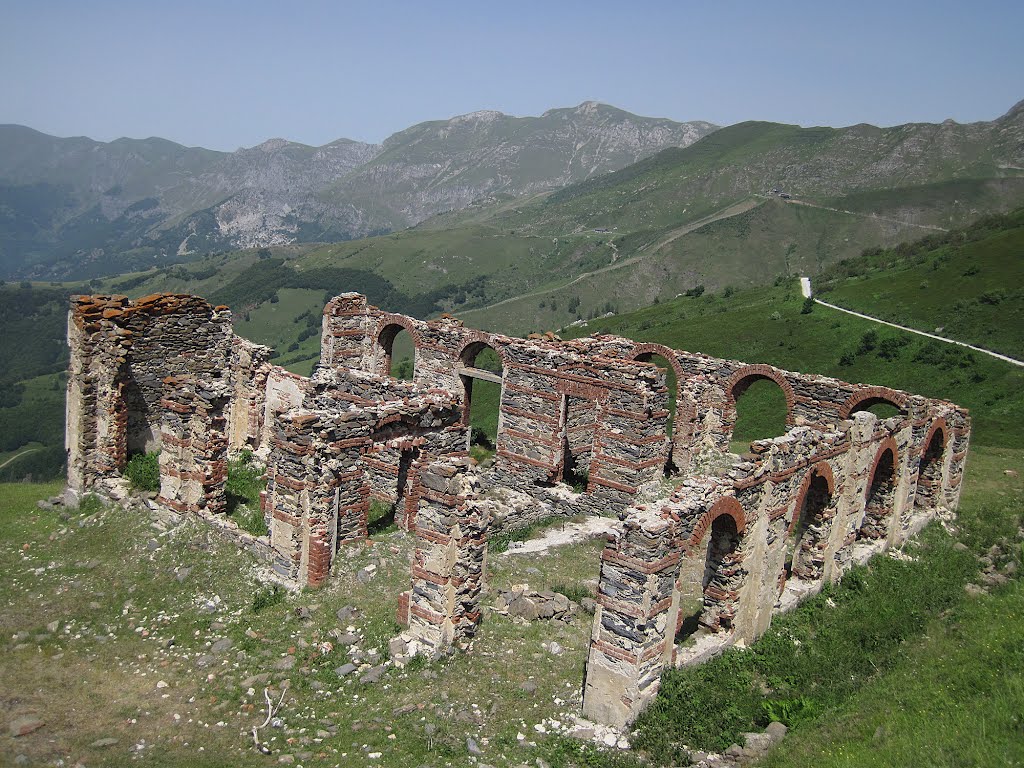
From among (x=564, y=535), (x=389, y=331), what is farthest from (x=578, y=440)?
(x=389, y=331)

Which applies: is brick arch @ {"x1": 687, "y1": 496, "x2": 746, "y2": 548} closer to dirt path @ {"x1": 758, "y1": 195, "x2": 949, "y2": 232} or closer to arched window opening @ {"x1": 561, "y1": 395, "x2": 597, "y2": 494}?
arched window opening @ {"x1": 561, "y1": 395, "x2": 597, "y2": 494}

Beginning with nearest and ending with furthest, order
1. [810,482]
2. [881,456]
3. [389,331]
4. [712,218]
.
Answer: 1. [810,482]
2. [881,456]
3. [389,331]
4. [712,218]

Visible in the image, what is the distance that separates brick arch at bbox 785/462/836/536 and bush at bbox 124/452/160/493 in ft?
51.4

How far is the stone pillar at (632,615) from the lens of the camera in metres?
10.3

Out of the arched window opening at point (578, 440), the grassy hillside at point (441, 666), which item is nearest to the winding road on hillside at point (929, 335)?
the grassy hillside at point (441, 666)

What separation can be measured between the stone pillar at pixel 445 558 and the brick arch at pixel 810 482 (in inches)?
240

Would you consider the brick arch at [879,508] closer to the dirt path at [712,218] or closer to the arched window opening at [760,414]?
the arched window opening at [760,414]

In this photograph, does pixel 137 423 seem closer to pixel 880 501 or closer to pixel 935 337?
pixel 880 501

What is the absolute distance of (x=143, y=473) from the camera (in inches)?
765

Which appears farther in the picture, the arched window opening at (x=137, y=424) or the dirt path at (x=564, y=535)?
the arched window opening at (x=137, y=424)

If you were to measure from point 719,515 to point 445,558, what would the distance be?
4568mm

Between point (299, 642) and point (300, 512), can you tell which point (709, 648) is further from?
point (300, 512)

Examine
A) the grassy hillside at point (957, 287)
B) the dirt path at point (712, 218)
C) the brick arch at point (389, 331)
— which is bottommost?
the brick arch at point (389, 331)

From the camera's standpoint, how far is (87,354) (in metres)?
19.2
